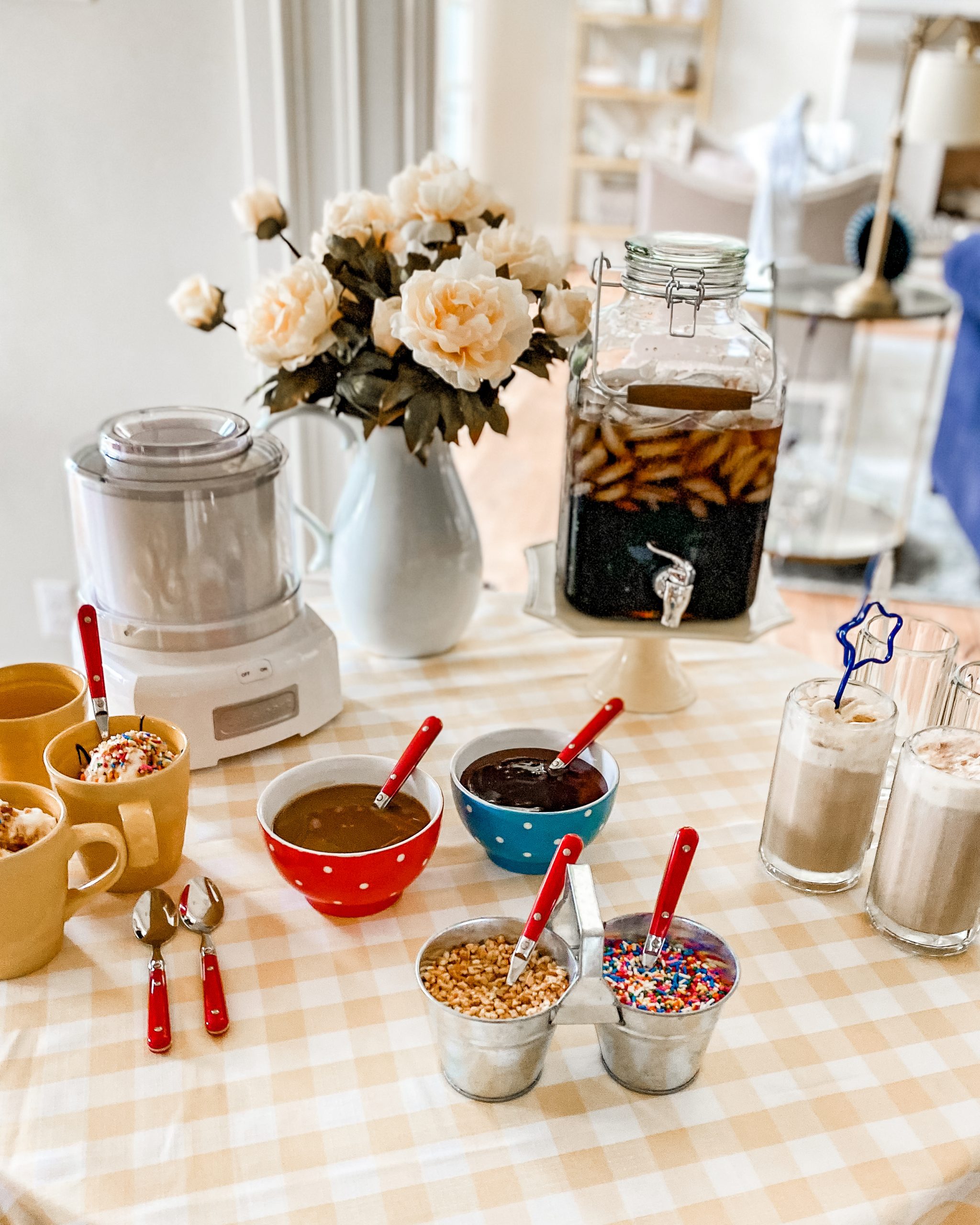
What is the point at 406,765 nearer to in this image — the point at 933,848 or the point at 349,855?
the point at 349,855

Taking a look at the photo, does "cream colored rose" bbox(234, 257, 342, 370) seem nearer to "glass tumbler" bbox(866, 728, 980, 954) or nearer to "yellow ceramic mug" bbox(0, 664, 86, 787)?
"yellow ceramic mug" bbox(0, 664, 86, 787)

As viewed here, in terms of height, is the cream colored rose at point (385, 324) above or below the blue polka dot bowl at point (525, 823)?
above

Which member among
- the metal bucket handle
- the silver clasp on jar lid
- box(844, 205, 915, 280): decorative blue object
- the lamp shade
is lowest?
the metal bucket handle

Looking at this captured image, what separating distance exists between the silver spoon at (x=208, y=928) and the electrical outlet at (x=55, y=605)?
1.20m

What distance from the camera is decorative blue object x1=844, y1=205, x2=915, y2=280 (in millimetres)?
3029

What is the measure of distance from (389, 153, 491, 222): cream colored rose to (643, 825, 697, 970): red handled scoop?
69cm

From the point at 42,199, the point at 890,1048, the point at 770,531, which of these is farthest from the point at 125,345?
the point at 770,531

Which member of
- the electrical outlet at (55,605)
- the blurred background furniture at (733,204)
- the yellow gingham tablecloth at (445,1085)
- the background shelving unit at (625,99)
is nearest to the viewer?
the yellow gingham tablecloth at (445,1085)

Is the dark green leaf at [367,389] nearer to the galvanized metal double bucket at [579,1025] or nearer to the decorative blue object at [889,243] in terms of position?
the galvanized metal double bucket at [579,1025]

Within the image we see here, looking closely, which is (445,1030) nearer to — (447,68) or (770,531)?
(770,531)

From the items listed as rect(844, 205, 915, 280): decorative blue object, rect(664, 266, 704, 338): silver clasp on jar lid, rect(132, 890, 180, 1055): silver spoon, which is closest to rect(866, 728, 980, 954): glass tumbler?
rect(664, 266, 704, 338): silver clasp on jar lid

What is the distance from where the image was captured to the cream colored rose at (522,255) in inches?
41.8

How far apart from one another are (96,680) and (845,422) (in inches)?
111

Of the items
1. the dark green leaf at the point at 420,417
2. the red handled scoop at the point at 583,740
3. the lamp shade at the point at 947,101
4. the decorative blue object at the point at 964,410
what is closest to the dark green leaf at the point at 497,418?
the dark green leaf at the point at 420,417
